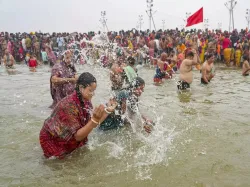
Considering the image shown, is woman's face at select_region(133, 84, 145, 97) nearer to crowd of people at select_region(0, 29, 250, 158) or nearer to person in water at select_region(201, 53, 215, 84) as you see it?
crowd of people at select_region(0, 29, 250, 158)

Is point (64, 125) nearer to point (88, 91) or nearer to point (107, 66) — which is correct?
point (88, 91)

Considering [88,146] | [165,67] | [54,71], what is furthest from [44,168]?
[165,67]

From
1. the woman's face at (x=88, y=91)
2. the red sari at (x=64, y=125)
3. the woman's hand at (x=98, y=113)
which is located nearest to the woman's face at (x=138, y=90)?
the red sari at (x=64, y=125)

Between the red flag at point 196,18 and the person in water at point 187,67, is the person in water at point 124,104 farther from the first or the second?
the red flag at point 196,18

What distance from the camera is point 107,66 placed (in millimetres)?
16078

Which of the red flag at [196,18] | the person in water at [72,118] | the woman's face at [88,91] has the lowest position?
the person in water at [72,118]

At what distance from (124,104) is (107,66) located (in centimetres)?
1132

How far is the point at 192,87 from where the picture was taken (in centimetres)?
997

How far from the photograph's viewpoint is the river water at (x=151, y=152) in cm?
361

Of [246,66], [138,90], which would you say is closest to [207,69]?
[246,66]

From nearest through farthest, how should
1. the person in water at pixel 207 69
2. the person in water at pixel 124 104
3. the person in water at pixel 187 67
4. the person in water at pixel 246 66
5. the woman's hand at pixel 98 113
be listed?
the woman's hand at pixel 98 113 < the person in water at pixel 124 104 < the person in water at pixel 187 67 < the person in water at pixel 207 69 < the person in water at pixel 246 66

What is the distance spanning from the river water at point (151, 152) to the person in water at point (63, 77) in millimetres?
849

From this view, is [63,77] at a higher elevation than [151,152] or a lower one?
higher

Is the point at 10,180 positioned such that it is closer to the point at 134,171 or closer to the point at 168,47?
the point at 134,171
